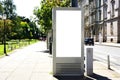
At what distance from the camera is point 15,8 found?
131 m

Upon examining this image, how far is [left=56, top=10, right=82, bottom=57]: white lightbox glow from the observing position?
13547 mm

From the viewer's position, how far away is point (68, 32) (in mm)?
13664

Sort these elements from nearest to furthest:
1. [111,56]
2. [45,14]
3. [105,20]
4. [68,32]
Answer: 1. [68,32]
2. [111,56]
3. [45,14]
4. [105,20]

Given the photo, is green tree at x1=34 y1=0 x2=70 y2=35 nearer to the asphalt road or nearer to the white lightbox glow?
the asphalt road

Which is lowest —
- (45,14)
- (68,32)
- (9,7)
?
(68,32)

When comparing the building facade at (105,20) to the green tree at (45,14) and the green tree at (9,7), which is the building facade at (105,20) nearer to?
the green tree at (45,14)

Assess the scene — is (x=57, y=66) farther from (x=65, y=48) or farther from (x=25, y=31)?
(x=25, y=31)

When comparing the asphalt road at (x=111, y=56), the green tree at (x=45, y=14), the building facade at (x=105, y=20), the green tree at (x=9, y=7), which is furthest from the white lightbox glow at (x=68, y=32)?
the green tree at (x=9, y=7)

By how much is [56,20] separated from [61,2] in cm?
2023

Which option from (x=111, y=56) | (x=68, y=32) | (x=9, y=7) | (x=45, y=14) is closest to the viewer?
(x=68, y=32)

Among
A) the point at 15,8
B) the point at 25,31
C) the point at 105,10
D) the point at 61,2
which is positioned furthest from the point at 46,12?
the point at 25,31

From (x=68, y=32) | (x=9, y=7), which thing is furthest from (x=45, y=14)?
(x=9, y=7)

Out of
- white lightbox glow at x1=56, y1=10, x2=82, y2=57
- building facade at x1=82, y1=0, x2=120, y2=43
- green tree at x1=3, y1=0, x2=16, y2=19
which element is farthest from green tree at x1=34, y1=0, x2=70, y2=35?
green tree at x1=3, y1=0, x2=16, y2=19

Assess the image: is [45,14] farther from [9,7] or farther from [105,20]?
[9,7]
